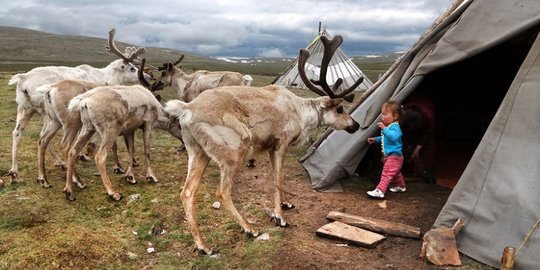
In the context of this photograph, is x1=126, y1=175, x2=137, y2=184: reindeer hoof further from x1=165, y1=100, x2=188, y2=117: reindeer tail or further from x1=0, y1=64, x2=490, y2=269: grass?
x1=165, y1=100, x2=188, y2=117: reindeer tail

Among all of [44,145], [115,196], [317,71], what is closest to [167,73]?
[44,145]

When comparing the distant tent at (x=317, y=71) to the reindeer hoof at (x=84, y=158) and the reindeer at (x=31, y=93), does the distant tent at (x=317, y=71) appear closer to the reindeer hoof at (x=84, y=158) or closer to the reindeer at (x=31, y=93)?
the reindeer at (x=31, y=93)

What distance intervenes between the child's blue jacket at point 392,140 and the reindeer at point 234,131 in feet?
4.39

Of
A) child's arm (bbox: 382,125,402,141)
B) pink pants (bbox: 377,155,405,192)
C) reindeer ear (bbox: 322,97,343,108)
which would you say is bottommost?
pink pants (bbox: 377,155,405,192)

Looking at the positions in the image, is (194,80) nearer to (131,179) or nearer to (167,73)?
(167,73)

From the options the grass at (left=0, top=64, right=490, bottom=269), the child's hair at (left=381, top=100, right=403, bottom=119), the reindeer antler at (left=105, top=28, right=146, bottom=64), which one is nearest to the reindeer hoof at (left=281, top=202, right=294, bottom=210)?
the grass at (left=0, top=64, right=490, bottom=269)

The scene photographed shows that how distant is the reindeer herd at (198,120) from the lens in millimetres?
4684

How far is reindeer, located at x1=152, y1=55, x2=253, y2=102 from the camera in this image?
11.5m

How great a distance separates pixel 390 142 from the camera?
600 cm

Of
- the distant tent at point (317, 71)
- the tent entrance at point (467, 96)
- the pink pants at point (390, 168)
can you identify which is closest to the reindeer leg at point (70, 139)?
the pink pants at point (390, 168)

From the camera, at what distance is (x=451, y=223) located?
4352 millimetres

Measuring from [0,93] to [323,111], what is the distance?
19.1 m

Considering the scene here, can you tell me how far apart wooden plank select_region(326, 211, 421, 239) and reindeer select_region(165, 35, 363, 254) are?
921mm

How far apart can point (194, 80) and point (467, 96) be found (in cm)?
922
